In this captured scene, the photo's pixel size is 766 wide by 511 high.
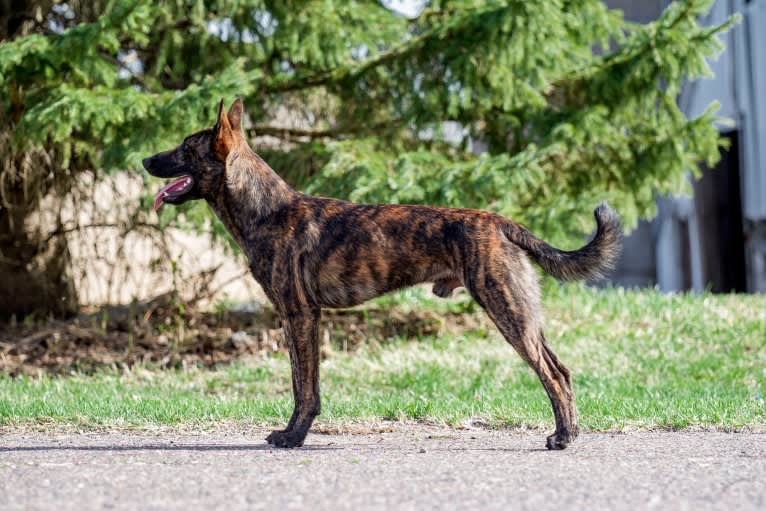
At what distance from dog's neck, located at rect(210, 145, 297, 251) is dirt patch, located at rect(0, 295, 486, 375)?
13.6 ft

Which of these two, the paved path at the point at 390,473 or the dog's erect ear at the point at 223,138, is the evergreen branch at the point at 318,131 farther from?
the paved path at the point at 390,473

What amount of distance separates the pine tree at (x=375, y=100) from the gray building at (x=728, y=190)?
3.54 meters

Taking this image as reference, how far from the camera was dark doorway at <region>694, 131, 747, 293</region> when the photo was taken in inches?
717

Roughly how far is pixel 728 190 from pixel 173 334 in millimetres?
11893

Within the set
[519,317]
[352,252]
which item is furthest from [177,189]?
[519,317]

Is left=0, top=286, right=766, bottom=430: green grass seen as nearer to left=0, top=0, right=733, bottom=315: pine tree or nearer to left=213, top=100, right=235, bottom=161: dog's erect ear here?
left=0, top=0, right=733, bottom=315: pine tree

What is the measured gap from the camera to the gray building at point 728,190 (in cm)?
1478

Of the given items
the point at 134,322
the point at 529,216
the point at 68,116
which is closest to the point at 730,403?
the point at 529,216

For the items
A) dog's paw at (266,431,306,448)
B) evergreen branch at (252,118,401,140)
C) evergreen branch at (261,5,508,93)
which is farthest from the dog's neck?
evergreen branch at (252,118,401,140)

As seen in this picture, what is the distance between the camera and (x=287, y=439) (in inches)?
226

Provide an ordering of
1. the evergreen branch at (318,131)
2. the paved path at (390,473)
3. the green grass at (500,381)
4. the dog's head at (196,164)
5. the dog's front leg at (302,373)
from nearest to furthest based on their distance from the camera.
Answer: the paved path at (390,473) < the dog's front leg at (302,373) < the dog's head at (196,164) < the green grass at (500,381) < the evergreen branch at (318,131)

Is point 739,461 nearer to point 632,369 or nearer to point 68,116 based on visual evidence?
point 632,369

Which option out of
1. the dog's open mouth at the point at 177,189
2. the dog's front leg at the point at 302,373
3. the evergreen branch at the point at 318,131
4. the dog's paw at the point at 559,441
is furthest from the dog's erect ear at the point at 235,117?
the evergreen branch at the point at 318,131

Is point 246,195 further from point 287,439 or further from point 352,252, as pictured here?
point 287,439
